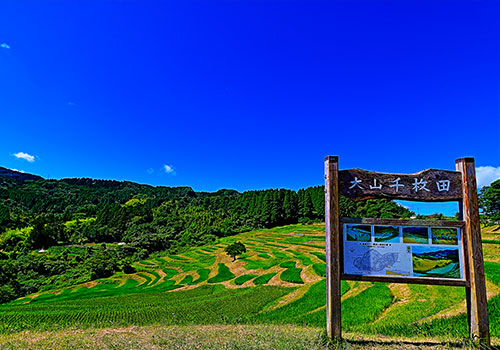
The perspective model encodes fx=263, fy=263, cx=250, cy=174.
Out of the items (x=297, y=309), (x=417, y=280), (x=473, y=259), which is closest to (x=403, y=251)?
(x=417, y=280)

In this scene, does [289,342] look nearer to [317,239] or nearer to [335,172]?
[335,172]

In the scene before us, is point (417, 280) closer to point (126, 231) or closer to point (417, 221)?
point (417, 221)

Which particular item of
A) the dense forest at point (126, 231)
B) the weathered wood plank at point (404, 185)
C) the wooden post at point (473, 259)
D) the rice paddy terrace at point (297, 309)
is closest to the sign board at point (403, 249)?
the wooden post at point (473, 259)

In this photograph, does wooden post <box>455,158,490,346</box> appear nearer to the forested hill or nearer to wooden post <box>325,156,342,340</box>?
wooden post <box>325,156,342,340</box>

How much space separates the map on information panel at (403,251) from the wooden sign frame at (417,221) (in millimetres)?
109

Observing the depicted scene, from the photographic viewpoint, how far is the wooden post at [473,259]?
4.89 m

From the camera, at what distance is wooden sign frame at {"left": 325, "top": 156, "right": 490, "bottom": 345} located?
5.00m

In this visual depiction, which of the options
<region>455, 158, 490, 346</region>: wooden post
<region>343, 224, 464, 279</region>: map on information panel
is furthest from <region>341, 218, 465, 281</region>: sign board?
<region>455, 158, 490, 346</region>: wooden post

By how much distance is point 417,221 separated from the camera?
539 centimetres

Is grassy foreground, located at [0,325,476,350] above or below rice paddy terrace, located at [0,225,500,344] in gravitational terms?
above

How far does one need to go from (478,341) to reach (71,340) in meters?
8.34

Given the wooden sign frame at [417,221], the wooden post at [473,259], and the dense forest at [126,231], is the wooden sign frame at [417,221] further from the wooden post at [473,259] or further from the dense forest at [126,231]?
the dense forest at [126,231]

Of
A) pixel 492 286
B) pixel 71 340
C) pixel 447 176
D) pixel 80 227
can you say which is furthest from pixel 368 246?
pixel 80 227

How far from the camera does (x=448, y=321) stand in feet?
30.5
